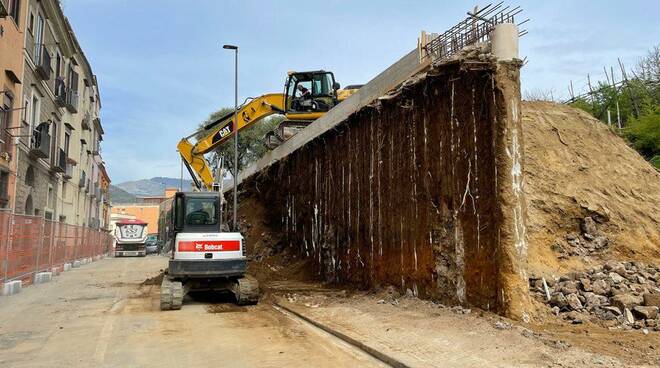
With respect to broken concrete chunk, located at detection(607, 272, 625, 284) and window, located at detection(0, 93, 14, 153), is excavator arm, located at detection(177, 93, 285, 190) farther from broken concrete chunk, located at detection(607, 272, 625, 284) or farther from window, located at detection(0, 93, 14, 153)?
broken concrete chunk, located at detection(607, 272, 625, 284)

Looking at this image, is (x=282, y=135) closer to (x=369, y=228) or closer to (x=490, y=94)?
(x=369, y=228)

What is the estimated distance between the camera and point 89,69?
38.3 metres

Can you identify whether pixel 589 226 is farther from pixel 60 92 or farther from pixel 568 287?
pixel 60 92

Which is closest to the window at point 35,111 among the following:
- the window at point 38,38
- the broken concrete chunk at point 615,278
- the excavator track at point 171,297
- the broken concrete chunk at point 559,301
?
the window at point 38,38

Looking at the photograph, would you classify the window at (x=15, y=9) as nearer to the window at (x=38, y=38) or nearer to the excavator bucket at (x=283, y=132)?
the window at (x=38, y=38)

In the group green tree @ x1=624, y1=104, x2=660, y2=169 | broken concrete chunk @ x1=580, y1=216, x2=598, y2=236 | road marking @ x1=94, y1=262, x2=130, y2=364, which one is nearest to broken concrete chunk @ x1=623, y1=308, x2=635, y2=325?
broken concrete chunk @ x1=580, y1=216, x2=598, y2=236

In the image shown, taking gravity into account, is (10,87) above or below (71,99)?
below

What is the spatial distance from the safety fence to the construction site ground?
1876 mm

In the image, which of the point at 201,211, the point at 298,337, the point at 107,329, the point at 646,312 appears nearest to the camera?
the point at 646,312

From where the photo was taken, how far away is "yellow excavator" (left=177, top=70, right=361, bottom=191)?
20.8 m

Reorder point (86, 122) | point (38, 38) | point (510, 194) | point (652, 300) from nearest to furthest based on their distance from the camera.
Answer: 1. point (652, 300)
2. point (510, 194)
3. point (38, 38)
4. point (86, 122)

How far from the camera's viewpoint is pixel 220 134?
68.4 feet

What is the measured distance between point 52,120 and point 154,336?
22043 mm

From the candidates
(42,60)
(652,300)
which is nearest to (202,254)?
(652,300)
